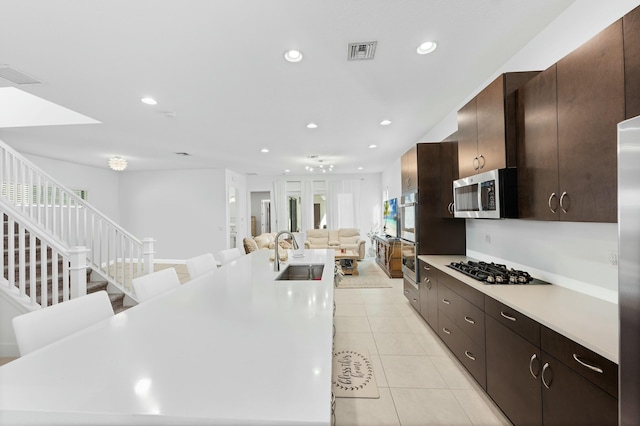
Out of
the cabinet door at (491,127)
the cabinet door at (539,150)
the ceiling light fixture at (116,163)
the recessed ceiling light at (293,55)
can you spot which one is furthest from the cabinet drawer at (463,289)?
the ceiling light fixture at (116,163)

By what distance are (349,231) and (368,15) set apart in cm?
697

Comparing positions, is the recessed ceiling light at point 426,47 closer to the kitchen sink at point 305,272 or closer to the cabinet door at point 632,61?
the cabinet door at point 632,61

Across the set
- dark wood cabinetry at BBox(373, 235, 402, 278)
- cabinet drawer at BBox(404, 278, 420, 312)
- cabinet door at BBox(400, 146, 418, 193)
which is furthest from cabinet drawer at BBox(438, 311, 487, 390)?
dark wood cabinetry at BBox(373, 235, 402, 278)

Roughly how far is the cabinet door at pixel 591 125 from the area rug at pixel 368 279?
3.84 m

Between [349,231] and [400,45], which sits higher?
[400,45]

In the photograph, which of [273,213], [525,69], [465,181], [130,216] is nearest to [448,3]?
[525,69]

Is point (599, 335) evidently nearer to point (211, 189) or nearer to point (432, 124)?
point (432, 124)

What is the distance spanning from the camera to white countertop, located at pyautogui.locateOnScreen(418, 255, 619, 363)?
45.9 inches

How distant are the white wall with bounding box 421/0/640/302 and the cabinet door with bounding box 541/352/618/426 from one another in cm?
65

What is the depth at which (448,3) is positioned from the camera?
1.70 meters

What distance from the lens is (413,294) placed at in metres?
3.79

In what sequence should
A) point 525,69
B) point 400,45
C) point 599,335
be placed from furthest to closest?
point 525,69, point 400,45, point 599,335

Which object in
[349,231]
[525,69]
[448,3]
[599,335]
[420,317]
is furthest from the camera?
[349,231]

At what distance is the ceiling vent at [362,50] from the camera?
2.10 meters
